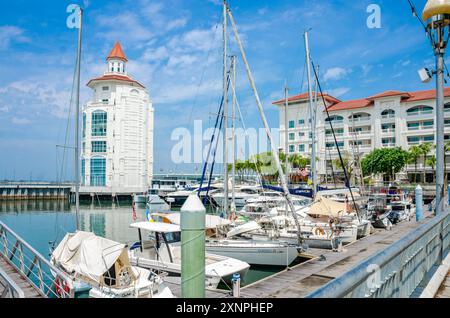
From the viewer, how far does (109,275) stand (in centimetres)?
1142

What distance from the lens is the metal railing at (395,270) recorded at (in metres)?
2.86

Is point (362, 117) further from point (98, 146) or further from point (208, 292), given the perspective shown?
point (208, 292)

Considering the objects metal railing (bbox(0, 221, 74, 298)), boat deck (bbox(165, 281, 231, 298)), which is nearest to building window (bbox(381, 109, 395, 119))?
→ boat deck (bbox(165, 281, 231, 298))

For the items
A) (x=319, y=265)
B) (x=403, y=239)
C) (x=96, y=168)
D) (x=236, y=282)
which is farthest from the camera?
(x=96, y=168)

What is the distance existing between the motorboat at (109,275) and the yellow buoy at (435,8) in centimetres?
1119

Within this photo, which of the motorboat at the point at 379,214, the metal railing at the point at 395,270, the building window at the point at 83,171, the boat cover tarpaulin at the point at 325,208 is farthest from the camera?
the building window at the point at 83,171

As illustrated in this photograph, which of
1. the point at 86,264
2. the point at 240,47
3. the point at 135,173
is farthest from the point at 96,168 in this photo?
the point at 86,264

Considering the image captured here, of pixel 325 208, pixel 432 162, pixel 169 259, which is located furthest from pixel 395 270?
pixel 432 162

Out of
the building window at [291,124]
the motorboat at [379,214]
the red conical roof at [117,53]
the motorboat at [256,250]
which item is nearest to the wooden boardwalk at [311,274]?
the motorboat at [256,250]

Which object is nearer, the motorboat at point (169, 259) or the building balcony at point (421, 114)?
the motorboat at point (169, 259)

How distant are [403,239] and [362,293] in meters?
1.58

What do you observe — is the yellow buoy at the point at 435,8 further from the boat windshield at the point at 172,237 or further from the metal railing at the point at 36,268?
the boat windshield at the point at 172,237

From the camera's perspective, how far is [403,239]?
450 cm
